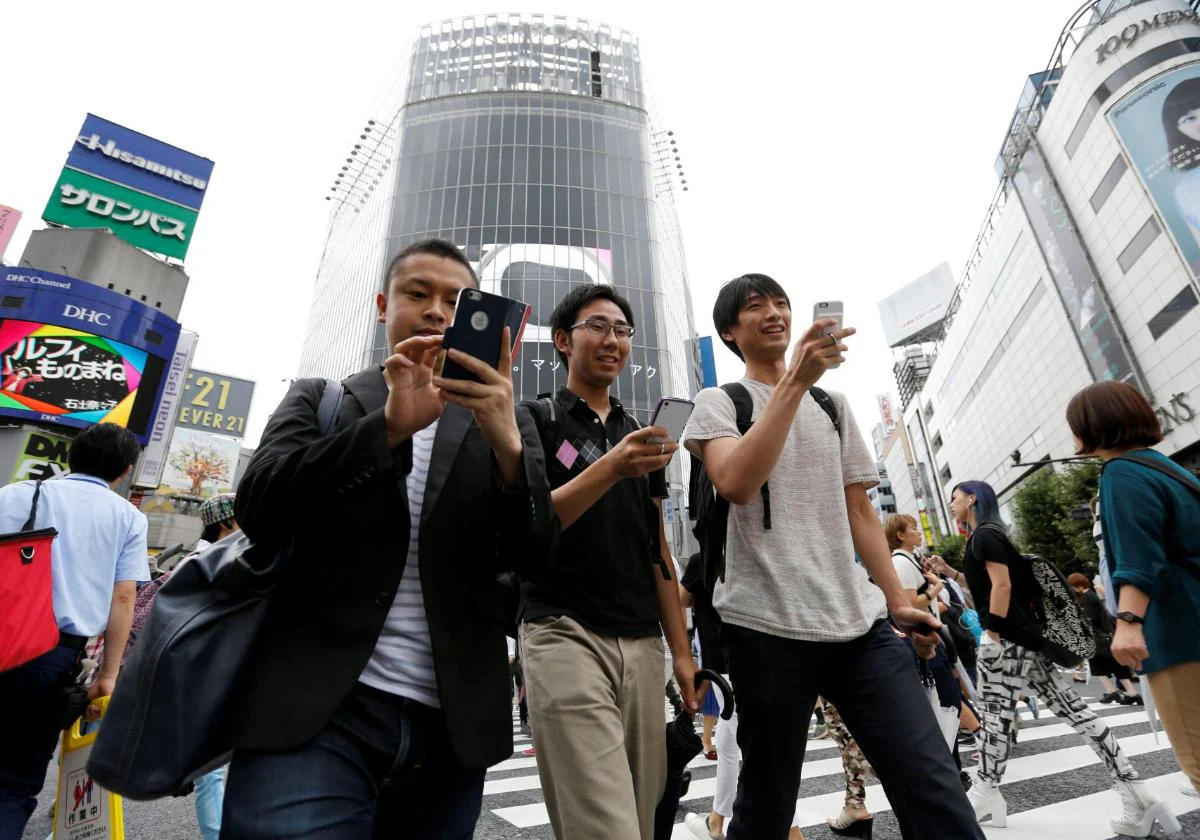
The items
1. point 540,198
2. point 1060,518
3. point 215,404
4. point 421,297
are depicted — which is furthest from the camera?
point 215,404

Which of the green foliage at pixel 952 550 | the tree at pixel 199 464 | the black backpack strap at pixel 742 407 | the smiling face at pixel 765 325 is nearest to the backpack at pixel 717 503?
the black backpack strap at pixel 742 407

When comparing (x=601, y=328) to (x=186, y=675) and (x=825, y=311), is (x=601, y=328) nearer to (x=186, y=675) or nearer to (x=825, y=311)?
(x=825, y=311)

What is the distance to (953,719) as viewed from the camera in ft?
13.1

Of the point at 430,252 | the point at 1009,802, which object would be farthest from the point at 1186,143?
the point at 430,252

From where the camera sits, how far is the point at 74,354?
1764 centimetres

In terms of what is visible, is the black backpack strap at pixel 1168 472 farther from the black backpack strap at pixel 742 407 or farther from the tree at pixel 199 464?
the tree at pixel 199 464

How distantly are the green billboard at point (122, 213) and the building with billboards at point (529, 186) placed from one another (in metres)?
11.5

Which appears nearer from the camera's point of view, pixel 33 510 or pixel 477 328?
pixel 477 328

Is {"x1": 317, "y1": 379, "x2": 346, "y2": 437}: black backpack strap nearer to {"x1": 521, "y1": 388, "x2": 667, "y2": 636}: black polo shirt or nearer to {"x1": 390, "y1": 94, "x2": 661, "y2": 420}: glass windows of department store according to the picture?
{"x1": 521, "y1": 388, "x2": 667, "y2": 636}: black polo shirt

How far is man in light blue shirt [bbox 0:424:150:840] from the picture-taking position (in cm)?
231

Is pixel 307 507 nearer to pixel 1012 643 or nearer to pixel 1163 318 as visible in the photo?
pixel 1012 643

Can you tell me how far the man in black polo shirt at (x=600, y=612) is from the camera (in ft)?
5.52

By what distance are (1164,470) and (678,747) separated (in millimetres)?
2020

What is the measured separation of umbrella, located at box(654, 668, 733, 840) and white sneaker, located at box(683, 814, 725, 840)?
1657mm
